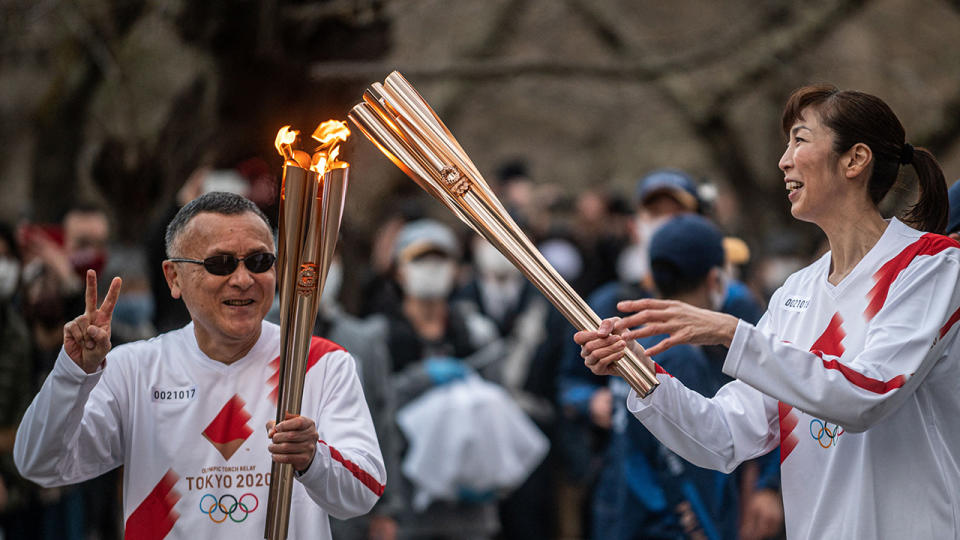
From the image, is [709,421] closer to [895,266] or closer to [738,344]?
[738,344]

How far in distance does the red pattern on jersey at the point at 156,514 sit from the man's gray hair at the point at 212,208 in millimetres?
650

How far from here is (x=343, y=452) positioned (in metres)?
3.19

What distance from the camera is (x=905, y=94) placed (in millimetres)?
11148

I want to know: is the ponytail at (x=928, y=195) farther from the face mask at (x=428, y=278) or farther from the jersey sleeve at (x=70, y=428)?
the face mask at (x=428, y=278)

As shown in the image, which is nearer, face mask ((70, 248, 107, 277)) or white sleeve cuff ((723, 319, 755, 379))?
white sleeve cuff ((723, 319, 755, 379))

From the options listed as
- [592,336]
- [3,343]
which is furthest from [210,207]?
[3,343]

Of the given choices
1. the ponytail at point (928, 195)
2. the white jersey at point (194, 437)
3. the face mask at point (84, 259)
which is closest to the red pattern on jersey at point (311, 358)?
the white jersey at point (194, 437)

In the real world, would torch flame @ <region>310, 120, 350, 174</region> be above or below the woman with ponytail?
above

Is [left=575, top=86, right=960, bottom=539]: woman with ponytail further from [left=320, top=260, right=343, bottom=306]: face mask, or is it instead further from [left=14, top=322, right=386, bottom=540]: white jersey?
[left=320, top=260, right=343, bottom=306]: face mask

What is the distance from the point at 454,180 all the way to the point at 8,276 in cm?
387

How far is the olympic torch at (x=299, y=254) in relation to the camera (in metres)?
3.08

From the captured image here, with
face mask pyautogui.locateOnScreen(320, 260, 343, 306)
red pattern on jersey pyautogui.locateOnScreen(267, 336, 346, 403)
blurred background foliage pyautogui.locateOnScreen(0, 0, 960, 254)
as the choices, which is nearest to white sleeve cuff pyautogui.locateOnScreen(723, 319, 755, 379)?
red pattern on jersey pyautogui.locateOnScreen(267, 336, 346, 403)

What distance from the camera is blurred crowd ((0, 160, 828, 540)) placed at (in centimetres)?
457

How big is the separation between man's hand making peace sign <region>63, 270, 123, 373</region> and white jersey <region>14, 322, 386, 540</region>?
4 cm
